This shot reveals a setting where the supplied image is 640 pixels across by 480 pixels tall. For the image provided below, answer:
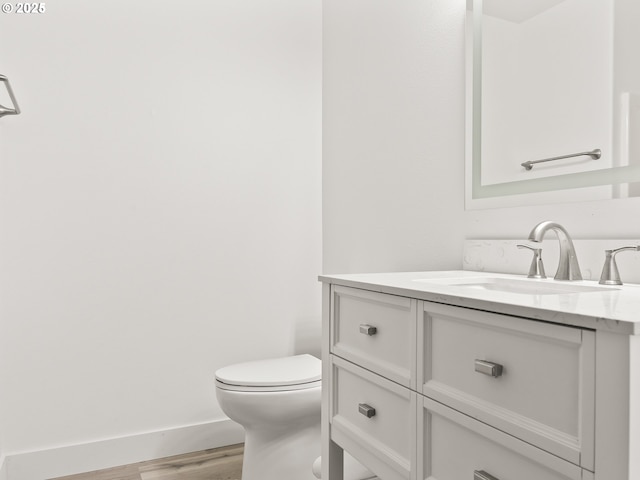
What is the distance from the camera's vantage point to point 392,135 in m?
1.92

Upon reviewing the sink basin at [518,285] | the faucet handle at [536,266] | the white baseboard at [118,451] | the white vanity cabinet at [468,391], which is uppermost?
the faucet handle at [536,266]

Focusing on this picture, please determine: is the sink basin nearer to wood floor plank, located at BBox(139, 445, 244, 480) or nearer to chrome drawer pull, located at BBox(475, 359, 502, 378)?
chrome drawer pull, located at BBox(475, 359, 502, 378)

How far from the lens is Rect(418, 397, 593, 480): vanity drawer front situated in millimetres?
721

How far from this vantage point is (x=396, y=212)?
1.90 m

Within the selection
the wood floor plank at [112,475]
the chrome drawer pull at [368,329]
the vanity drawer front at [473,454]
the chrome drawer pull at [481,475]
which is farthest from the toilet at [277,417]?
the chrome drawer pull at [481,475]

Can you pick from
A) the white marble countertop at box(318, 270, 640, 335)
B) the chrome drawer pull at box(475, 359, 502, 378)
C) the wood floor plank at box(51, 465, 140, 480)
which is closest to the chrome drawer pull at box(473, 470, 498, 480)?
the chrome drawer pull at box(475, 359, 502, 378)

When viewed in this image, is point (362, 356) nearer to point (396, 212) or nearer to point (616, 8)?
point (396, 212)

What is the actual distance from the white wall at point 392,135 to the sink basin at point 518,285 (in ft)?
1.12

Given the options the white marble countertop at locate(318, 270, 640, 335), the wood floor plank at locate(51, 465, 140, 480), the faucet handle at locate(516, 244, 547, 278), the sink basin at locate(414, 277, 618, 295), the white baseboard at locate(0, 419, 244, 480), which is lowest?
the wood floor plank at locate(51, 465, 140, 480)

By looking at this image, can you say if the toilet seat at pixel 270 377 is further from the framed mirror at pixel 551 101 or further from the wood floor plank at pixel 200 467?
the framed mirror at pixel 551 101

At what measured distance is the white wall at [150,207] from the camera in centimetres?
188

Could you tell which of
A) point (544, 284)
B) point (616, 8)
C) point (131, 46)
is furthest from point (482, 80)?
point (131, 46)

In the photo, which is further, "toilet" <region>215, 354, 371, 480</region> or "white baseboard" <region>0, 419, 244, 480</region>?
"white baseboard" <region>0, 419, 244, 480</region>

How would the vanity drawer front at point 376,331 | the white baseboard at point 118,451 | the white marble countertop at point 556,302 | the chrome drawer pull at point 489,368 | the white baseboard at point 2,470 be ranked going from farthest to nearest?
1. the white baseboard at point 118,451
2. the white baseboard at point 2,470
3. the vanity drawer front at point 376,331
4. the chrome drawer pull at point 489,368
5. the white marble countertop at point 556,302
